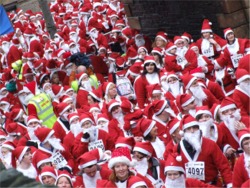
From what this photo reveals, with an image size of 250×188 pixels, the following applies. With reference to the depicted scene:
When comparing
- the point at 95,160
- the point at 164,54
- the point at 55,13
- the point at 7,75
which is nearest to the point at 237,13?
the point at 164,54

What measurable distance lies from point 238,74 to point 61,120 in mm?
3002

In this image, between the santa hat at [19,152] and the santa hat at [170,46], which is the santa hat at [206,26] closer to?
the santa hat at [170,46]

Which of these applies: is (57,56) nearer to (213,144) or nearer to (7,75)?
(7,75)

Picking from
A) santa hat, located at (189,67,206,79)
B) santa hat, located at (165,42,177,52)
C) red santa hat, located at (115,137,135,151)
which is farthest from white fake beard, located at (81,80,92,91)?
red santa hat, located at (115,137,135,151)

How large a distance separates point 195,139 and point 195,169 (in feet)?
1.07

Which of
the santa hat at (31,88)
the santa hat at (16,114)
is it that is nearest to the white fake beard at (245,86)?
the santa hat at (16,114)

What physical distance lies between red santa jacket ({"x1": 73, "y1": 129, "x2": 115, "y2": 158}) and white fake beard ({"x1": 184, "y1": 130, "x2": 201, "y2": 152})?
88.2 inches

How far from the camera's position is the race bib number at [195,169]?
8084 mm

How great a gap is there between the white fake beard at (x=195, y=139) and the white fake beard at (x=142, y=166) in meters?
0.56

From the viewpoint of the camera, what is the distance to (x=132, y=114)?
33.7ft

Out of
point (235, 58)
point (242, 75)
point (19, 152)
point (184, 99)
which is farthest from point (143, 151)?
point (235, 58)

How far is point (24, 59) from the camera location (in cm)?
1944

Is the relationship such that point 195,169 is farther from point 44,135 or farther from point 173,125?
point 44,135

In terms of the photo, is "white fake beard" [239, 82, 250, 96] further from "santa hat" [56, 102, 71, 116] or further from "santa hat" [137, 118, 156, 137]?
"santa hat" [56, 102, 71, 116]
